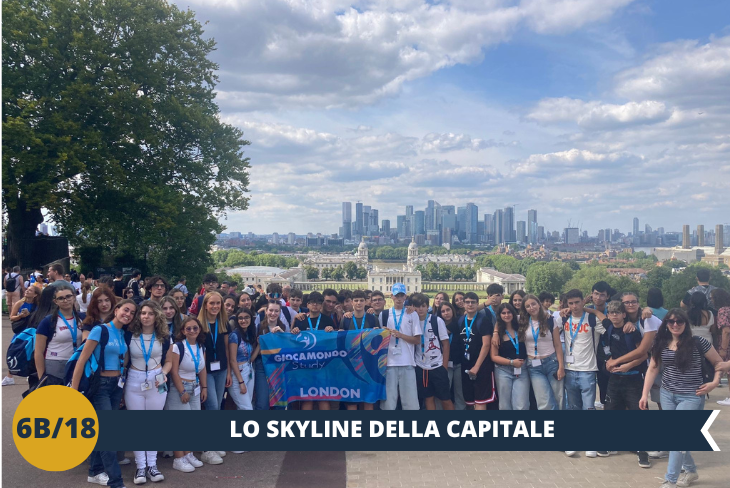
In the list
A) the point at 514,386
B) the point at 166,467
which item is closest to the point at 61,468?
the point at 166,467

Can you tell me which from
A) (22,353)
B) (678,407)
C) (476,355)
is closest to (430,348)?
A: (476,355)

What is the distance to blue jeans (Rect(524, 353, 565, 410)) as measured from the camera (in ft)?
22.3

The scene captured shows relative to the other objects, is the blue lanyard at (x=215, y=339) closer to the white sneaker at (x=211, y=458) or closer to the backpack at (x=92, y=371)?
the white sneaker at (x=211, y=458)

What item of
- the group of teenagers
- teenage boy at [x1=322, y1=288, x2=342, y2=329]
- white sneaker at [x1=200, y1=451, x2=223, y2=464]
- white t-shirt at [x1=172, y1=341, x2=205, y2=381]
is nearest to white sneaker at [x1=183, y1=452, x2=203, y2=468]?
the group of teenagers

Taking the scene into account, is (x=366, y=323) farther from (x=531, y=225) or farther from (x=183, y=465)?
(x=531, y=225)

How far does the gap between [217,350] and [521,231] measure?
191180mm

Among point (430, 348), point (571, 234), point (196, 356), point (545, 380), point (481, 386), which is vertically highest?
point (571, 234)

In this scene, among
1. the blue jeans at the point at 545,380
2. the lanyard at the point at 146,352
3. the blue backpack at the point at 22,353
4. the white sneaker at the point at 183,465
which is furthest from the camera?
the blue jeans at the point at 545,380

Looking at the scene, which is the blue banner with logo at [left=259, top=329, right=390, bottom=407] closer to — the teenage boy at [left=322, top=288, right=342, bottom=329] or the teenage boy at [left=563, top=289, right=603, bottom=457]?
the teenage boy at [left=322, top=288, right=342, bottom=329]

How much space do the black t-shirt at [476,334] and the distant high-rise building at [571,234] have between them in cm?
19541

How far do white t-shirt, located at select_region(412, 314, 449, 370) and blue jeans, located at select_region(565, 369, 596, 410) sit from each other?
165cm

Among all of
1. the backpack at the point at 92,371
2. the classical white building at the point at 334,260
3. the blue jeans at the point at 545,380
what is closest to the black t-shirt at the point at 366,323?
the blue jeans at the point at 545,380

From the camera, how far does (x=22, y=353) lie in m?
5.82

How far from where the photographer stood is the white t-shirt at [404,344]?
23.0ft
